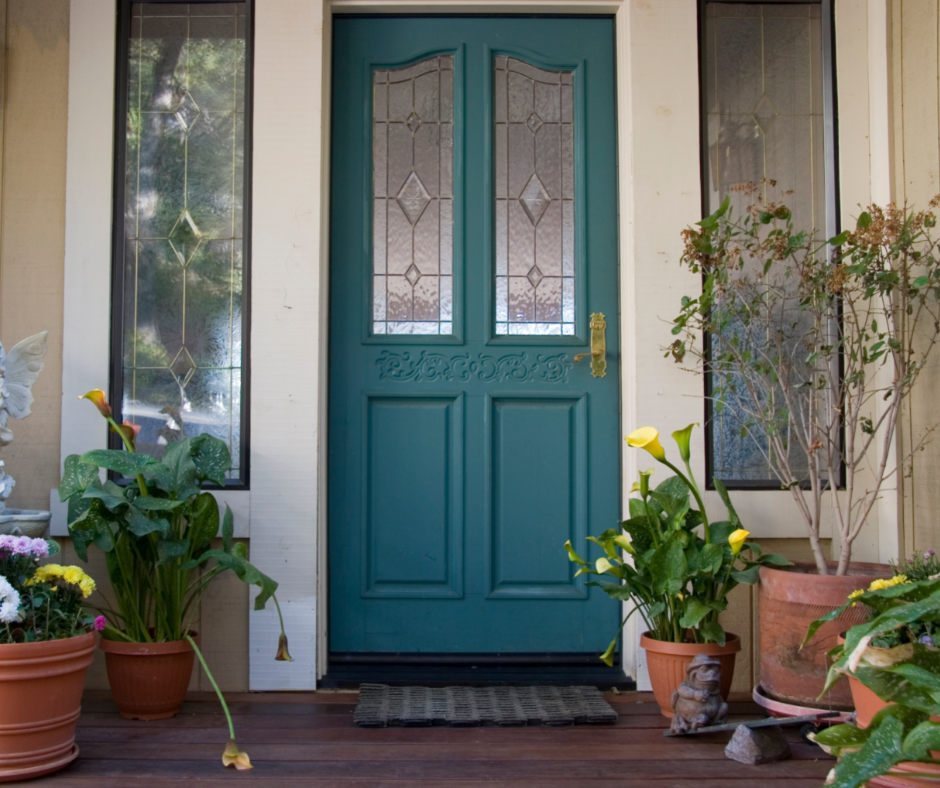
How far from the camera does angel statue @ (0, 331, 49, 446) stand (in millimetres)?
2652

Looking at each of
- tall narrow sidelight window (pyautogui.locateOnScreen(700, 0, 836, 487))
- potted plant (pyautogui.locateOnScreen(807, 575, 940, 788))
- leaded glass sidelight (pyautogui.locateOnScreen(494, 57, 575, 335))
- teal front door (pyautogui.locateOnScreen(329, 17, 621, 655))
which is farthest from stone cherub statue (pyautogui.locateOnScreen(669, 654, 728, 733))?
leaded glass sidelight (pyautogui.locateOnScreen(494, 57, 575, 335))

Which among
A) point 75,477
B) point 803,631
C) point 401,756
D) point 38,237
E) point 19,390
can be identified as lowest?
A: point 401,756

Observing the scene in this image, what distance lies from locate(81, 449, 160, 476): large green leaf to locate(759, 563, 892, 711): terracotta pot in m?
1.80

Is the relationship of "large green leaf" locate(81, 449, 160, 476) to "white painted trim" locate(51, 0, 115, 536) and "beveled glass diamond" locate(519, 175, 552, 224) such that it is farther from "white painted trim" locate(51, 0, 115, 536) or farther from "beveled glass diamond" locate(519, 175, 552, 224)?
"beveled glass diamond" locate(519, 175, 552, 224)

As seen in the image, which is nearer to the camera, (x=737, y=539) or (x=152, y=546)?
(x=737, y=539)

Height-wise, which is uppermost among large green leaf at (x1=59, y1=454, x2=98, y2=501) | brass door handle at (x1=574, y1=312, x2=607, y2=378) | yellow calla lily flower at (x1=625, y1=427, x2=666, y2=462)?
brass door handle at (x1=574, y1=312, x2=607, y2=378)

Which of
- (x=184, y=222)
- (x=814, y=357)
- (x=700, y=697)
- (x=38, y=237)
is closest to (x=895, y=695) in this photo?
(x=700, y=697)

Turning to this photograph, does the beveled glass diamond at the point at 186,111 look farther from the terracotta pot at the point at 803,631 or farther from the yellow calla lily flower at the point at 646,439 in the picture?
the terracotta pot at the point at 803,631

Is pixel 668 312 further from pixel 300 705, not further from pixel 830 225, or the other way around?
pixel 300 705

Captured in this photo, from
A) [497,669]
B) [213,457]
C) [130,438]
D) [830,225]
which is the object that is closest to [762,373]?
[830,225]

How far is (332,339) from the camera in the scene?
124 inches

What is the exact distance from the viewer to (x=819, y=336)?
8.84 feet

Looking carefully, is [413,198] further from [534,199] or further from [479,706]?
[479,706]

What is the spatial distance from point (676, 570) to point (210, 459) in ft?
4.62
